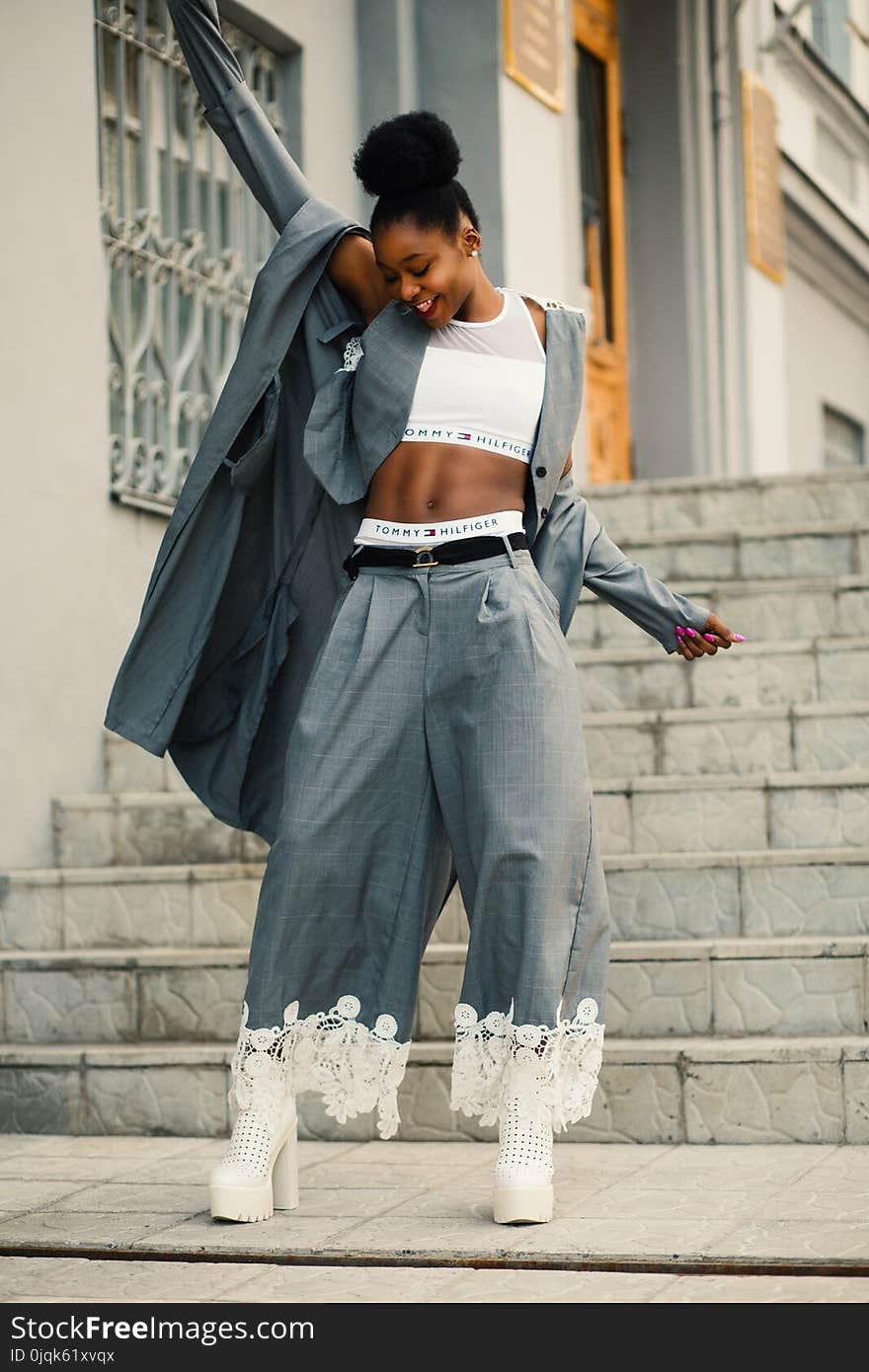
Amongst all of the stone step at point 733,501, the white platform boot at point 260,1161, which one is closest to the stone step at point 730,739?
the stone step at point 733,501

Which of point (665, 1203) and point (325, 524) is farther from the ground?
point (325, 524)

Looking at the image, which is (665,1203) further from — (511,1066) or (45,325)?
(45,325)

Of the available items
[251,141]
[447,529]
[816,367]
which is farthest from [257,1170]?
[816,367]

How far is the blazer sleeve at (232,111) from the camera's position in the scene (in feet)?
12.2

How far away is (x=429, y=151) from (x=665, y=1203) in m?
2.03

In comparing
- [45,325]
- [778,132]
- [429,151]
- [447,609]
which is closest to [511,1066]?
[447,609]

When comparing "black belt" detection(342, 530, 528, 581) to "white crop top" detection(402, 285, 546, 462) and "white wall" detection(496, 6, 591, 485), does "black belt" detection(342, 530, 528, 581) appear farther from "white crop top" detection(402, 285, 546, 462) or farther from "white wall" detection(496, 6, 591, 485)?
"white wall" detection(496, 6, 591, 485)

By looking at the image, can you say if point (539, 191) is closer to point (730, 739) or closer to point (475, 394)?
point (730, 739)

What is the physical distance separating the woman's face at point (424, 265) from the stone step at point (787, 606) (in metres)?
2.63

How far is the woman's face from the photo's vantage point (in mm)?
3518

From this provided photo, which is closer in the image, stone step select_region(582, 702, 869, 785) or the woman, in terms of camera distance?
the woman

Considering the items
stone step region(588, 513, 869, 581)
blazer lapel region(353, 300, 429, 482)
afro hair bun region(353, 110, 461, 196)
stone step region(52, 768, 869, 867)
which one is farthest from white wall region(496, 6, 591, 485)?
afro hair bun region(353, 110, 461, 196)

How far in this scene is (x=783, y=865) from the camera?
473 centimetres

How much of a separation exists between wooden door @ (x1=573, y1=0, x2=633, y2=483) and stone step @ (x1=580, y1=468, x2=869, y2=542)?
334 centimetres
